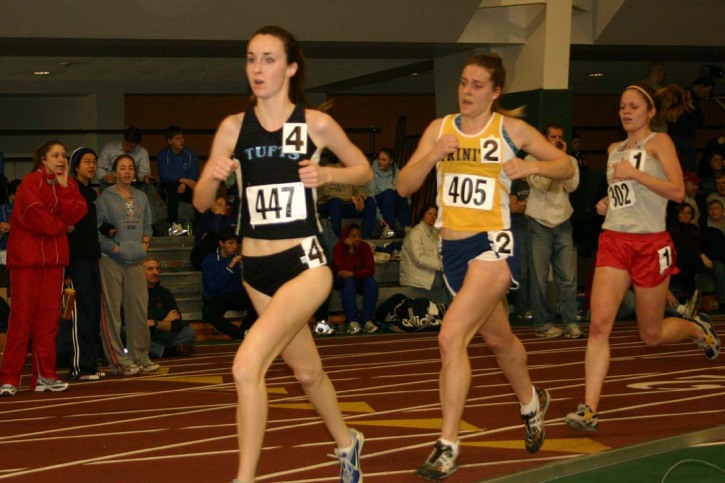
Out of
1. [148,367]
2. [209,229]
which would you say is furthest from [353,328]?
[148,367]

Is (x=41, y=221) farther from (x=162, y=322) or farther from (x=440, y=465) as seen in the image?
(x=440, y=465)

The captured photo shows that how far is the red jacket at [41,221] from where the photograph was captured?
9422mm

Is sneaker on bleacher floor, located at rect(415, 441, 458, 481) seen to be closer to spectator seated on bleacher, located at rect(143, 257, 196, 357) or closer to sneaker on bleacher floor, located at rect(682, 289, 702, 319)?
spectator seated on bleacher, located at rect(143, 257, 196, 357)

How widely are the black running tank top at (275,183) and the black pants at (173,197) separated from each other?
434 inches

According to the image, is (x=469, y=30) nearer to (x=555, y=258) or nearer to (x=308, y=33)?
(x=308, y=33)

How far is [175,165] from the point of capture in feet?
52.3

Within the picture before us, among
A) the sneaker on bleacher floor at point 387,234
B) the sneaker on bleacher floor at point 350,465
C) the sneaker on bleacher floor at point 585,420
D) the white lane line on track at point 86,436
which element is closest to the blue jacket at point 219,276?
the sneaker on bleacher floor at point 387,234

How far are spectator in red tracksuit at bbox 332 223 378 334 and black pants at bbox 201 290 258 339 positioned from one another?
118 cm

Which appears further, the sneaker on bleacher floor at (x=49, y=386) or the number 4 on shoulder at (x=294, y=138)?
the sneaker on bleacher floor at (x=49, y=386)

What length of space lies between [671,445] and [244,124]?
3.02 m

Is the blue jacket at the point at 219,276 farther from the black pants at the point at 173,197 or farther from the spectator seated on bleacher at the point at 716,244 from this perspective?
the spectator seated on bleacher at the point at 716,244

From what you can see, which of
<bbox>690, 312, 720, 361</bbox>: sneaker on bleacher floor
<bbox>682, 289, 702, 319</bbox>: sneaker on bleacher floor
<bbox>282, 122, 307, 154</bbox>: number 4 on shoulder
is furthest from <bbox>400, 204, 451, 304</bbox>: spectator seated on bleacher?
<bbox>282, 122, 307, 154</bbox>: number 4 on shoulder

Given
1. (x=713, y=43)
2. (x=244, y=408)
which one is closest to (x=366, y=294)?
(x=713, y=43)

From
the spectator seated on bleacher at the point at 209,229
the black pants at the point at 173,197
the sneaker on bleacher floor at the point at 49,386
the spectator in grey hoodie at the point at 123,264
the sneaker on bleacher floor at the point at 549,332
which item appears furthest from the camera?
the black pants at the point at 173,197
